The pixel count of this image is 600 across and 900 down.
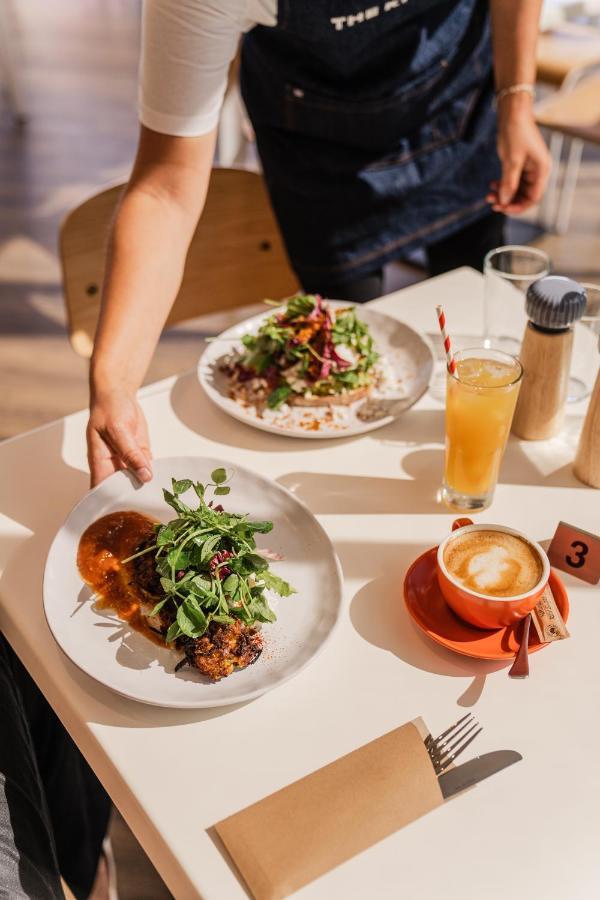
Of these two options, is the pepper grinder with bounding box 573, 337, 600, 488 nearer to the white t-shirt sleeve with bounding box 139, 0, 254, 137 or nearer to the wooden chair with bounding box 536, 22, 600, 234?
the white t-shirt sleeve with bounding box 139, 0, 254, 137

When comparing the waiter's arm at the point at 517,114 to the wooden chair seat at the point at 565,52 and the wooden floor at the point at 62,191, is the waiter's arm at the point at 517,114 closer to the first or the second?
the wooden floor at the point at 62,191

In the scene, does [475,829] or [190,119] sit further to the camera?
[190,119]

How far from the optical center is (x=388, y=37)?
155 cm

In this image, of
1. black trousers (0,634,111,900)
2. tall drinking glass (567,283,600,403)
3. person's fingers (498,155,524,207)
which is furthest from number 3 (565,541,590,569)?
person's fingers (498,155,524,207)

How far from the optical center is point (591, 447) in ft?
3.82

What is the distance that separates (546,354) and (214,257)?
0.86 metres

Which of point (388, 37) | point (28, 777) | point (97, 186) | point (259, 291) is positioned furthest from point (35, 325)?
point (28, 777)

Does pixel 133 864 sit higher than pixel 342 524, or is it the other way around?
pixel 342 524

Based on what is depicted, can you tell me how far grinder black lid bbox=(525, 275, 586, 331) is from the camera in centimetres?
114

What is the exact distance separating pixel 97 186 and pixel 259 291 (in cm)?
252

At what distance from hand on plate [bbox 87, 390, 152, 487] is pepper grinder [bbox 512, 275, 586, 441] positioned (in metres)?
0.52

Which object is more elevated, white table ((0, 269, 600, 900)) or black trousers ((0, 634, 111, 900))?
white table ((0, 269, 600, 900))

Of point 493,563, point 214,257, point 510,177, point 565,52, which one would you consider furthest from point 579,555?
point 565,52

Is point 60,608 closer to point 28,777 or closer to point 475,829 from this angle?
point 28,777
